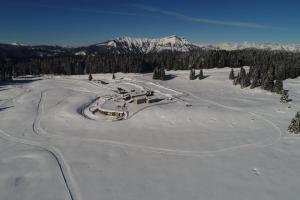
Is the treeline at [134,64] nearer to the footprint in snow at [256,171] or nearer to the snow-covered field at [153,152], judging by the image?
the snow-covered field at [153,152]

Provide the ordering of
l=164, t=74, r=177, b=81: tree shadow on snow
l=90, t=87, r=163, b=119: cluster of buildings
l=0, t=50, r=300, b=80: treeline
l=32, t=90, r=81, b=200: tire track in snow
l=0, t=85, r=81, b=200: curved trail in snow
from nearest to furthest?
l=32, t=90, r=81, b=200: tire track in snow, l=0, t=85, r=81, b=200: curved trail in snow, l=90, t=87, r=163, b=119: cluster of buildings, l=164, t=74, r=177, b=81: tree shadow on snow, l=0, t=50, r=300, b=80: treeline

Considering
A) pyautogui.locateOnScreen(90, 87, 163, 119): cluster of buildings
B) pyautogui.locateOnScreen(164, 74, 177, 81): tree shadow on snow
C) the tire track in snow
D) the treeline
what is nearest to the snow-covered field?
the tire track in snow

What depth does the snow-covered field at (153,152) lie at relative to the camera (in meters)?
29.0

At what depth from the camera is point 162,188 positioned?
2923 cm

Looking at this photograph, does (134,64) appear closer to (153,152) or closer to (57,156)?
(153,152)

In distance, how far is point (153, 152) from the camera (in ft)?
132

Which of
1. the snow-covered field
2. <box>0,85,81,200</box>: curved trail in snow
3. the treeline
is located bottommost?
<box>0,85,81,200</box>: curved trail in snow

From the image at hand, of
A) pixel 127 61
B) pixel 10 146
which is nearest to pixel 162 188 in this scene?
pixel 10 146

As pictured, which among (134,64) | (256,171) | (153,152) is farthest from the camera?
(134,64)

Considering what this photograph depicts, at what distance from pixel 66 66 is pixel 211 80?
251 feet

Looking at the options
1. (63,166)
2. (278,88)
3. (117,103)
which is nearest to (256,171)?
(63,166)

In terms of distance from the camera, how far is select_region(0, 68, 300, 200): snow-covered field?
29016 mm

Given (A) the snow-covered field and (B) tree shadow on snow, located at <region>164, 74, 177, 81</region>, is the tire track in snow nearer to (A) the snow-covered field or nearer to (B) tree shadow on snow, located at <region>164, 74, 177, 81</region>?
(A) the snow-covered field

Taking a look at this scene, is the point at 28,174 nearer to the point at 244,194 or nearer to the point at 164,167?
the point at 164,167
